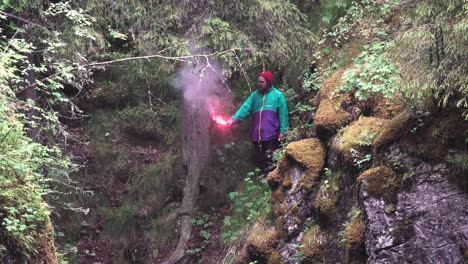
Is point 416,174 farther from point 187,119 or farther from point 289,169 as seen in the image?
point 187,119

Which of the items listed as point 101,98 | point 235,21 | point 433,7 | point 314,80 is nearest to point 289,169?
point 314,80

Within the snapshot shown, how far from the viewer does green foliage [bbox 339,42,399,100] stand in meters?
6.02

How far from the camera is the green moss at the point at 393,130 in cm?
571

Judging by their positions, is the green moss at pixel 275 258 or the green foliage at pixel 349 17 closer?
the green moss at pixel 275 258

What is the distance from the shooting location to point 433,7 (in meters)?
4.64

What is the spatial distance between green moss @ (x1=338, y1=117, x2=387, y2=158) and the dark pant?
252 cm

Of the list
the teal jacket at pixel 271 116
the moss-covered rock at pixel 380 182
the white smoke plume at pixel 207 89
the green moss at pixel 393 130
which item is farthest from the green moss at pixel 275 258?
the white smoke plume at pixel 207 89

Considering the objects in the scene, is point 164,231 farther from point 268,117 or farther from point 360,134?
point 360,134

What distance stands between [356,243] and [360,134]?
153cm

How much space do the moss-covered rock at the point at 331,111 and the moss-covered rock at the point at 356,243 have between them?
1.96m

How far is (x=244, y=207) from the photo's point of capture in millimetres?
9375

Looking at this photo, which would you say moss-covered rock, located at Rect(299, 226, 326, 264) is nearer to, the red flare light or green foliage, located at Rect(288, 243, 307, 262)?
green foliage, located at Rect(288, 243, 307, 262)

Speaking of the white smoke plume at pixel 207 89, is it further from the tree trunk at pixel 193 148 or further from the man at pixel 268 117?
the man at pixel 268 117

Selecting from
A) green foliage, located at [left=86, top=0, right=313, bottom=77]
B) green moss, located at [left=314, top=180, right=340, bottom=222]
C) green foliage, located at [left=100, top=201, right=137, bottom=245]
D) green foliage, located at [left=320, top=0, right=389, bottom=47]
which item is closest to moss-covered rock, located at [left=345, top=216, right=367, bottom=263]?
green moss, located at [left=314, top=180, right=340, bottom=222]
